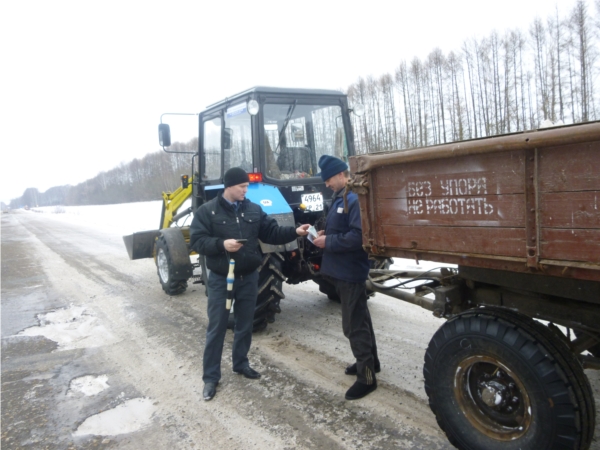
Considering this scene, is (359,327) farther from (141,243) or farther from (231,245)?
(141,243)

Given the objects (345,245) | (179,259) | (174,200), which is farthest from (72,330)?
(345,245)

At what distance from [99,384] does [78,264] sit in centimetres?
745

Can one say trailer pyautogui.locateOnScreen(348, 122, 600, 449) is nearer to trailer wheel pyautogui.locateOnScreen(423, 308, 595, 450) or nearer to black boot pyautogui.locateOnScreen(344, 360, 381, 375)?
trailer wheel pyautogui.locateOnScreen(423, 308, 595, 450)

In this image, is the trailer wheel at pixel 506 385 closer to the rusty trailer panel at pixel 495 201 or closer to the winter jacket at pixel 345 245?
the rusty trailer panel at pixel 495 201

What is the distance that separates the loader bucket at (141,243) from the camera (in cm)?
782

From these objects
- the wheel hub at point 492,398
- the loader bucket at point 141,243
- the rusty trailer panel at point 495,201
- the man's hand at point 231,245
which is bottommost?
the wheel hub at point 492,398

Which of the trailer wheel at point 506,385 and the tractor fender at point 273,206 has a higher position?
the tractor fender at point 273,206

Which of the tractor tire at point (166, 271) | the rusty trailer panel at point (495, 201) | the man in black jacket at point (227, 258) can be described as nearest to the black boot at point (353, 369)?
the man in black jacket at point (227, 258)

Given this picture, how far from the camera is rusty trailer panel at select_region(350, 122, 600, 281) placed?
1.90 metres

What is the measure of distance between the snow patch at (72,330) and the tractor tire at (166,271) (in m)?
1.17

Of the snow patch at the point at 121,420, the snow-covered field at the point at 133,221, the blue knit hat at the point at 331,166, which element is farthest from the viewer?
the snow-covered field at the point at 133,221

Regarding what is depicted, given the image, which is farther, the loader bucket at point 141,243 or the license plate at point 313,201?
the loader bucket at point 141,243

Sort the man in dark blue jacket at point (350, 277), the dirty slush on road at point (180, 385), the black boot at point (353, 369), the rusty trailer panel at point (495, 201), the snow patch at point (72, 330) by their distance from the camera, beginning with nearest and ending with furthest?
1. the rusty trailer panel at point (495, 201)
2. the dirty slush on road at point (180, 385)
3. the man in dark blue jacket at point (350, 277)
4. the black boot at point (353, 369)
5. the snow patch at point (72, 330)

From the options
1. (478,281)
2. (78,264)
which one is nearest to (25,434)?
(478,281)
